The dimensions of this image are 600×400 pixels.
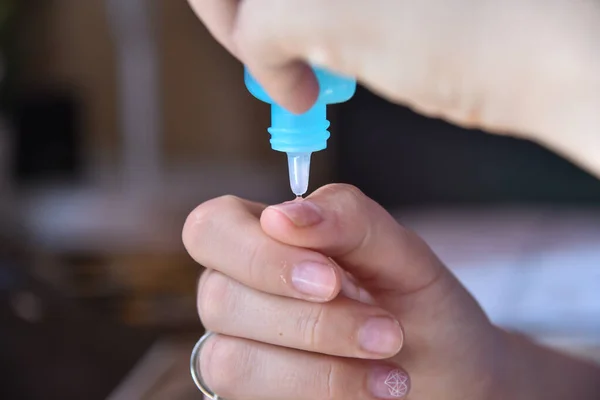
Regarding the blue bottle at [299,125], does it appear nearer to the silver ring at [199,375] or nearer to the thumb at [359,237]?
the thumb at [359,237]

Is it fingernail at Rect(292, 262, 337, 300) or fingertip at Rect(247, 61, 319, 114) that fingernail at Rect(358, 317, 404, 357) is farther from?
fingertip at Rect(247, 61, 319, 114)

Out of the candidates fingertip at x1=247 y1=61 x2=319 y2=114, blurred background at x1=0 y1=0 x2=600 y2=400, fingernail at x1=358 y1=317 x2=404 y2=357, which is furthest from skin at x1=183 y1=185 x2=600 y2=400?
blurred background at x1=0 y1=0 x2=600 y2=400

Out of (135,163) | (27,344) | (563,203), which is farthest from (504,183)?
(27,344)

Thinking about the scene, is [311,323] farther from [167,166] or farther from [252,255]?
[167,166]

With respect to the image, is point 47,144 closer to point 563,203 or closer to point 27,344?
point 27,344

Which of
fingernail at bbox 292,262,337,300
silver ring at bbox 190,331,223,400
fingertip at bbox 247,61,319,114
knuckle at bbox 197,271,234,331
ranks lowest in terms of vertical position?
silver ring at bbox 190,331,223,400

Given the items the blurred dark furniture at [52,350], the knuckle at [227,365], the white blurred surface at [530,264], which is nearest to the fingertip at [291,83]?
the knuckle at [227,365]

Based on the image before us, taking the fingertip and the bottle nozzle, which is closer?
the fingertip
